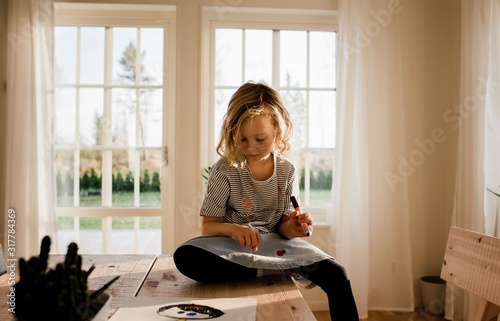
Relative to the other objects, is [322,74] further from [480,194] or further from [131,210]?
[131,210]

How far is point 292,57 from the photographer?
3.27 metres

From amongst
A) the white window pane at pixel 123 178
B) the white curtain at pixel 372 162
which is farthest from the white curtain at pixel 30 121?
the white curtain at pixel 372 162

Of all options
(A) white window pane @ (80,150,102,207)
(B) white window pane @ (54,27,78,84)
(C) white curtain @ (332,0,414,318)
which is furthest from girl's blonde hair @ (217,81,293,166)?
(B) white window pane @ (54,27,78,84)

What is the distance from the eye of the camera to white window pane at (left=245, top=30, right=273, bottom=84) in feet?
10.6

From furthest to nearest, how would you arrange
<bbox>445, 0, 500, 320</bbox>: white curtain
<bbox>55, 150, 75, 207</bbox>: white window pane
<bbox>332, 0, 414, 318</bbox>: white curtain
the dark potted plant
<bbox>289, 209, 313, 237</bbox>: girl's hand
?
<bbox>55, 150, 75, 207</bbox>: white window pane
<bbox>332, 0, 414, 318</bbox>: white curtain
<bbox>445, 0, 500, 320</bbox>: white curtain
<bbox>289, 209, 313, 237</bbox>: girl's hand
the dark potted plant

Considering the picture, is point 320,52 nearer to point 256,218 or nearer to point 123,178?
point 123,178

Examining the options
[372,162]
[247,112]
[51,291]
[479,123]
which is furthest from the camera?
[372,162]

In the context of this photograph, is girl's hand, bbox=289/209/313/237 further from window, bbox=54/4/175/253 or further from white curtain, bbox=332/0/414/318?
window, bbox=54/4/175/253

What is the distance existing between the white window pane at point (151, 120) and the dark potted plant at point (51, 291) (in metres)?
2.64

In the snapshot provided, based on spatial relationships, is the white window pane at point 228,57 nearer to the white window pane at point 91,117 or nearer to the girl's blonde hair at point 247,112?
the white window pane at point 91,117

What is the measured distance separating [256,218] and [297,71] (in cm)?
206

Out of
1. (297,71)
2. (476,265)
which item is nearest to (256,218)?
(476,265)

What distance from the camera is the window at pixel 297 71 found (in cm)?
321

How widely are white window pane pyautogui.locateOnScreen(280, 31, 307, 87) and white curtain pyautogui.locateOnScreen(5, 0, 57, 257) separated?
150 cm
